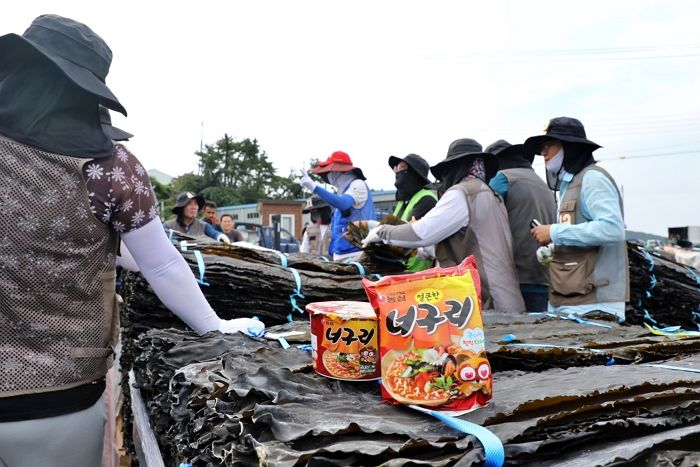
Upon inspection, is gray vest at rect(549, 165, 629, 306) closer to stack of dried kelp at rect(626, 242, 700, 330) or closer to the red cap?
stack of dried kelp at rect(626, 242, 700, 330)

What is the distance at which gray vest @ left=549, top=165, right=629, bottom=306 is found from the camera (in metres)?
3.04

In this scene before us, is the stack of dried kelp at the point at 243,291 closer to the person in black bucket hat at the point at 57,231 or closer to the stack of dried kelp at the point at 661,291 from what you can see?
the person in black bucket hat at the point at 57,231

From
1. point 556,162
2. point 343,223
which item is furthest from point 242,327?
point 343,223

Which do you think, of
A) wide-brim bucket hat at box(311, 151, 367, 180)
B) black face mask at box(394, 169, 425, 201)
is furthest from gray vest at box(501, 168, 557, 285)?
wide-brim bucket hat at box(311, 151, 367, 180)

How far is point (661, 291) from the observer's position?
3744 millimetres

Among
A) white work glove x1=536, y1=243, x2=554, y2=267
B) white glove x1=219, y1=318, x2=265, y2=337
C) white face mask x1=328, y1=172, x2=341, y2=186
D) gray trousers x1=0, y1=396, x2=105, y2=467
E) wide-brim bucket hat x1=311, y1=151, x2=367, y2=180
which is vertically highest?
wide-brim bucket hat x1=311, y1=151, x2=367, y2=180

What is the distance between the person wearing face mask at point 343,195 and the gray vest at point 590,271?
2152 millimetres

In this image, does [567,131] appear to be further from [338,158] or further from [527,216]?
[338,158]

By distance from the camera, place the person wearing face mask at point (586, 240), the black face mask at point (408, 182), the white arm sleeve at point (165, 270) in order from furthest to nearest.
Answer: the black face mask at point (408, 182) < the person wearing face mask at point (586, 240) < the white arm sleeve at point (165, 270)

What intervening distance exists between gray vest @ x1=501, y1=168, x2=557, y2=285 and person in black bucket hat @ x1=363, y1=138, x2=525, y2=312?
29 centimetres

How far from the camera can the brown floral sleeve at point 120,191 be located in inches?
64.4

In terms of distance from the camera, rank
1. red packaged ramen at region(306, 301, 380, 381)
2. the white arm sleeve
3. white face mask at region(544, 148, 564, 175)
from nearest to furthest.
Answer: red packaged ramen at region(306, 301, 380, 381)
the white arm sleeve
white face mask at region(544, 148, 564, 175)

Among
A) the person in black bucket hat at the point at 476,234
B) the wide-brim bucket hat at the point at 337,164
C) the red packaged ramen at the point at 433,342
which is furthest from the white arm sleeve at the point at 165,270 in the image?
the wide-brim bucket hat at the point at 337,164

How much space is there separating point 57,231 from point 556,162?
110 inches
